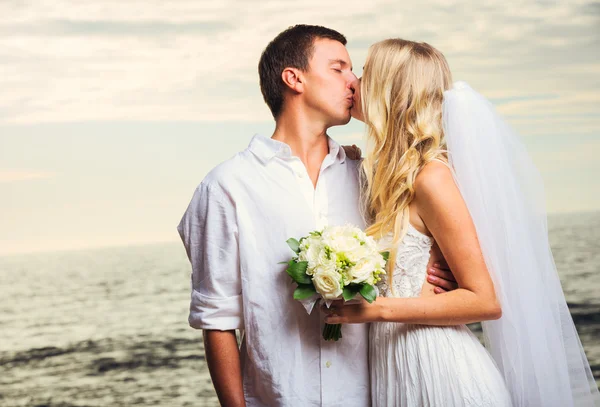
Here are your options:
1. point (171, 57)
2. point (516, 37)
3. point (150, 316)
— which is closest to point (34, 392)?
point (150, 316)

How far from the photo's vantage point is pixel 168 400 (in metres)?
13.3

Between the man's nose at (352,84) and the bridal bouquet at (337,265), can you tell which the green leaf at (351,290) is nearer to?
the bridal bouquet at (337,265)

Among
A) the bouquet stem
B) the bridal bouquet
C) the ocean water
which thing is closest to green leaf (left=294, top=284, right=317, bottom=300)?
the bridal bouquet

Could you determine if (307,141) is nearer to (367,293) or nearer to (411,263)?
(411,263)

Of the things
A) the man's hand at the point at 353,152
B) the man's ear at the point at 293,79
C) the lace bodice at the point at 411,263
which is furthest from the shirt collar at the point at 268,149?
the lace bodice at the point at 411,263

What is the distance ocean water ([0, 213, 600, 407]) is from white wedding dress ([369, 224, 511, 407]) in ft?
37.2

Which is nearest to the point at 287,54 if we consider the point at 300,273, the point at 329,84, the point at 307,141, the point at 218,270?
the point at 329,84

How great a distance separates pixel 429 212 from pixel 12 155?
18.1 metres

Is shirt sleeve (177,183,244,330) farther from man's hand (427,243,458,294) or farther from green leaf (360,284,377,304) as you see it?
man's hand (427,243,458,294)

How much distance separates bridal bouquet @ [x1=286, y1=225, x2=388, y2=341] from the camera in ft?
7.25

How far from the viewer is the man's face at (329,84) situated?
2820 mm

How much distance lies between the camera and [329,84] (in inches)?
112

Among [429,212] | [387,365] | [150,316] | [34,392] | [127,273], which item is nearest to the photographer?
[429,212]

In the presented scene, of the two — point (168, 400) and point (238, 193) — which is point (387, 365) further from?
point (168, 400)
